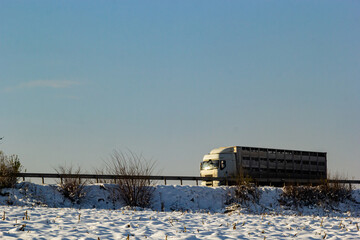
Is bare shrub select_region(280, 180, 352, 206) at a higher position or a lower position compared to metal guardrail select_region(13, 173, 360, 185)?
lower

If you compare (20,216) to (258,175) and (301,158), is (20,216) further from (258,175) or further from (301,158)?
(301,158)

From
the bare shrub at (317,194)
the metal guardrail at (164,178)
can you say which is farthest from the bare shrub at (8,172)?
the bare shrub at (317,194)

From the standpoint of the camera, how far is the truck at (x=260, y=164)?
33969 mm

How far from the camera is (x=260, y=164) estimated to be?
35.0m

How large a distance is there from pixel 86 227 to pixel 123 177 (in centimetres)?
1276

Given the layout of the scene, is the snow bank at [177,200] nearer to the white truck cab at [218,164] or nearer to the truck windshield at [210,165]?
the white truck cab at [218,164]

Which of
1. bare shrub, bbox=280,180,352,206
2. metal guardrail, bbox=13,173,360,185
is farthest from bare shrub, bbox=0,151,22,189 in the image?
bare shrub, bbox=280,180,352,206

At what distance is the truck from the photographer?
33969 mm

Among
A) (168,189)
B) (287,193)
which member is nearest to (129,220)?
(168,189)

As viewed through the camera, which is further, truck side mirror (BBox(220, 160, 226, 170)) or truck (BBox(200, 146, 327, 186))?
truck side mirror (BBox(220, 160, 226, 170))

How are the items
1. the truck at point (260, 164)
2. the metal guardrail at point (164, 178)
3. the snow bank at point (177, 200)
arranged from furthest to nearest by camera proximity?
the truck at point (260, 164) < the metal guardrail at point (164, 178) < the snow bank at point (177, 200)

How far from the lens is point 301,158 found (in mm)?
37375

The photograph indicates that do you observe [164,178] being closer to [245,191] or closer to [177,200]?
[177,200]

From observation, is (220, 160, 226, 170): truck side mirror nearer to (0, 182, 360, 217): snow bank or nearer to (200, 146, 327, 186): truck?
(200, 146, 327, 186): truck
